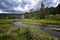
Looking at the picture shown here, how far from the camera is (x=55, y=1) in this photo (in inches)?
149

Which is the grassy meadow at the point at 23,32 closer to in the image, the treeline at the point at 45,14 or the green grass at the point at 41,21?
the green grass at the point at 41,21

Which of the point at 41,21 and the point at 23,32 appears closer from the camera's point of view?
the point at 23,32

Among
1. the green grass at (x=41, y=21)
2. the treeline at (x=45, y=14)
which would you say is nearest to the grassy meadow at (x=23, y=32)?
the green grass at (x=41, y=21)

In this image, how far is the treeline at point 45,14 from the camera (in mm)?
3660

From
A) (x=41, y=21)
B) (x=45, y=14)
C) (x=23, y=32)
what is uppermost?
(x=45, y=14)

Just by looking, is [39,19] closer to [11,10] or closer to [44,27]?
[44,27]

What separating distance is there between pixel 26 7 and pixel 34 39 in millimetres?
1106

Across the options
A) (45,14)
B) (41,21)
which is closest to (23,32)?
(41,21)

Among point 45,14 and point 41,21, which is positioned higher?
point 45,14

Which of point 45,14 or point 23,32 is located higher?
Result: point 45,14

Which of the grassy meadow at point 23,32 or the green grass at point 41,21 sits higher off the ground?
the green grass at point 41,21

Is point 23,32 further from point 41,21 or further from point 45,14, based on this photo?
point 45,14

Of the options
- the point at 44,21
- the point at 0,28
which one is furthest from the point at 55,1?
the point at 0,28

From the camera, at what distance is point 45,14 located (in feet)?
12.1
